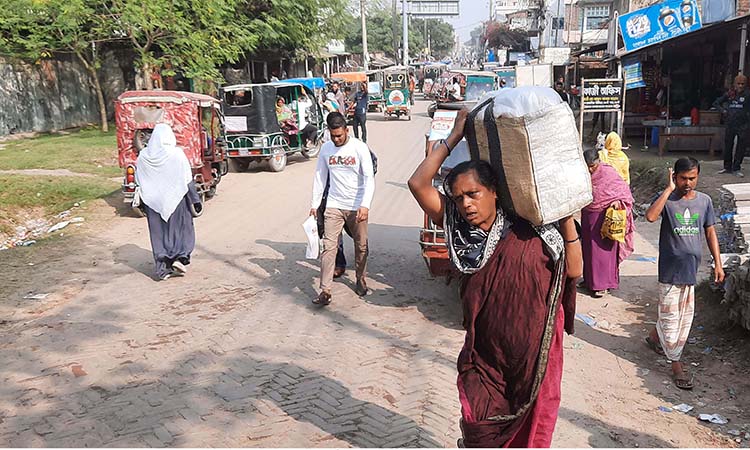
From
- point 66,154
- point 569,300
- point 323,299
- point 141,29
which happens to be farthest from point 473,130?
point 141,29

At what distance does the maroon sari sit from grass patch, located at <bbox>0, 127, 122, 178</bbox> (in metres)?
13.1

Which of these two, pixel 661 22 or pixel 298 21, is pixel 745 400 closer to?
pixel 661 22

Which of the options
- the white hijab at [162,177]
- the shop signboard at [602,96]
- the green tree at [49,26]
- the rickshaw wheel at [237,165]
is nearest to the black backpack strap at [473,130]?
the white hijab at [162,177]

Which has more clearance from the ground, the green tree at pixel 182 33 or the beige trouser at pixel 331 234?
the green tree at pixel 182 33

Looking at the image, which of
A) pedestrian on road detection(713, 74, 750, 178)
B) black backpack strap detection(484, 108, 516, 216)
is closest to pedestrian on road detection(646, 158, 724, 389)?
black backpack strap detection(484, 108, 516, 216)

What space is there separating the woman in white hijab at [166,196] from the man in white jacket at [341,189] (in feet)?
5.67

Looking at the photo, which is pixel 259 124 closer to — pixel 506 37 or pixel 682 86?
pixel 682 86

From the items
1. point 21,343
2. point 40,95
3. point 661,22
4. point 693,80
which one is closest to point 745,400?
point 21,343

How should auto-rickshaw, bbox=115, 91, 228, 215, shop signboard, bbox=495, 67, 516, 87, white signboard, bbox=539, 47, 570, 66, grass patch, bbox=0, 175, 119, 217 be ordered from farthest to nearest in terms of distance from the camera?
white signboard, bbox=539, 47, 570, 66
shop signboard, bbox=495, 67, 516, 87
grass patch, bbox=0, 175, 119, 217
auto-rickshaw, bbox=115, 91, 228, 215

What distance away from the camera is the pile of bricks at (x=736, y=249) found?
16.5ft

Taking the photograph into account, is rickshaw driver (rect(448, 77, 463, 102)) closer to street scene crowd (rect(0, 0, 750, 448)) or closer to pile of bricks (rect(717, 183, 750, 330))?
street scene crowd (rect(0, 0, 750, 448))

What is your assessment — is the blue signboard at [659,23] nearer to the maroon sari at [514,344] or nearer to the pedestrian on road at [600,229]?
the pedestrian on road at [600,229]

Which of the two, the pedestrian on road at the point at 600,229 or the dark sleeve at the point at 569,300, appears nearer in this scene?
the dark sleeve at the point at 569,300

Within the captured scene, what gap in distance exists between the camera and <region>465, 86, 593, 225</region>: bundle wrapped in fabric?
239 cm
